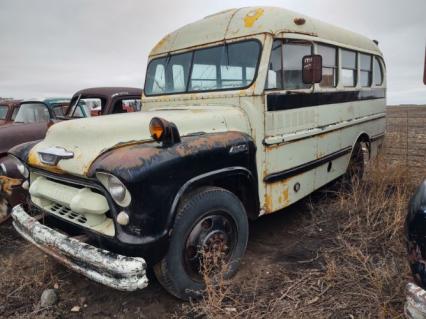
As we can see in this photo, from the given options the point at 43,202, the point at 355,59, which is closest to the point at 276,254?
the point at 43,202

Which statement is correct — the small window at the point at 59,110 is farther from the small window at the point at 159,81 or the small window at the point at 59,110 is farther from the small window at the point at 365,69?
the small window at the point at 365,69

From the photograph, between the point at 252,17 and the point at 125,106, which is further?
the point at 125,106

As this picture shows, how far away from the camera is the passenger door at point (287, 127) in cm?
347

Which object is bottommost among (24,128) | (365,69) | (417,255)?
(417,255)

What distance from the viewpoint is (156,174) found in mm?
2336

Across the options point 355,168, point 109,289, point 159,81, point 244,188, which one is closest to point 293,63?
point 244,188

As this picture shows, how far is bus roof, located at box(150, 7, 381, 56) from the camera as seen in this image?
352 centimetres

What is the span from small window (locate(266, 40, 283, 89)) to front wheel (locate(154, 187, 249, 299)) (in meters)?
1.27

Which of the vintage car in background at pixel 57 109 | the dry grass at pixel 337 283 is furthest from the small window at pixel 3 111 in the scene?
the dry grass at pixel 337 283

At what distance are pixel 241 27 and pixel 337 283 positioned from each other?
258 centimetres

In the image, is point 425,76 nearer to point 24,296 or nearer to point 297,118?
point 297,118

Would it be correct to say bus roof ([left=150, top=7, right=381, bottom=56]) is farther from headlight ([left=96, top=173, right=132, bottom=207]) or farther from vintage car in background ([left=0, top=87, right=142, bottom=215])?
headlight ([left=96, top=173, right=132, bottom=207])

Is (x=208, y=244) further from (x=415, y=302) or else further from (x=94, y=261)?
(x=415, y=302)

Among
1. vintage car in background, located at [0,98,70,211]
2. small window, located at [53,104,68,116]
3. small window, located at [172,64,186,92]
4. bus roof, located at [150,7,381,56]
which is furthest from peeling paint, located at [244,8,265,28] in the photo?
small window, located at [53,104,68,116]
